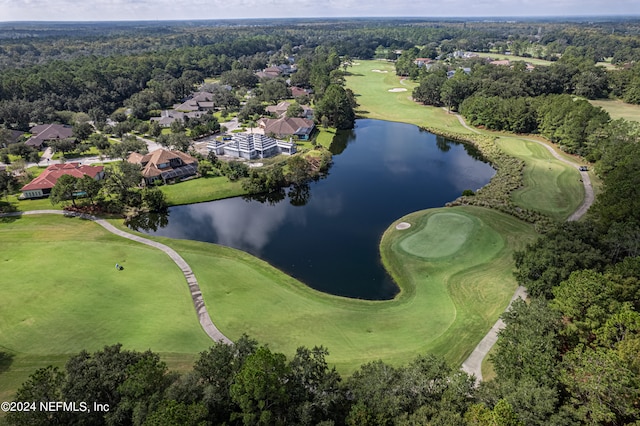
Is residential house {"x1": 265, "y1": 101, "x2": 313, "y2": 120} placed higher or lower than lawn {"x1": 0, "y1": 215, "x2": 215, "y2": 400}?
higher

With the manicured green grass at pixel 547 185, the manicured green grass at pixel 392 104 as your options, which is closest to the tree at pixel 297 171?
the manicured green grass at pixel 547 185

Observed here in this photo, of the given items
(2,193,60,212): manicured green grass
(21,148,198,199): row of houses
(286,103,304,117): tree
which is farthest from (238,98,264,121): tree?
(2,193,60,212): manicured green grass

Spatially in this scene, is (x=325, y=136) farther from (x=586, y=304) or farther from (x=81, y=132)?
(x=586, y=304)

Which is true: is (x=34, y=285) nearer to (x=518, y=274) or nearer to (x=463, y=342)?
(x=463, y=342)

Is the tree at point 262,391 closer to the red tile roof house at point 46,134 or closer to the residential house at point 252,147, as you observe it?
the residential house at point 252,147

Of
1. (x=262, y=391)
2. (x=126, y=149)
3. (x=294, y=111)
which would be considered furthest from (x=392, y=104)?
(x=262, y=391)

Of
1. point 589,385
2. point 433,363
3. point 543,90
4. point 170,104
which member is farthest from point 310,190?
point 543,90

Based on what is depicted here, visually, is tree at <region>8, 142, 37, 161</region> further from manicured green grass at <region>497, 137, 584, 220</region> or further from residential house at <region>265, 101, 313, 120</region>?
manicured green grass at <region>497, 137, 584, 220</region>
